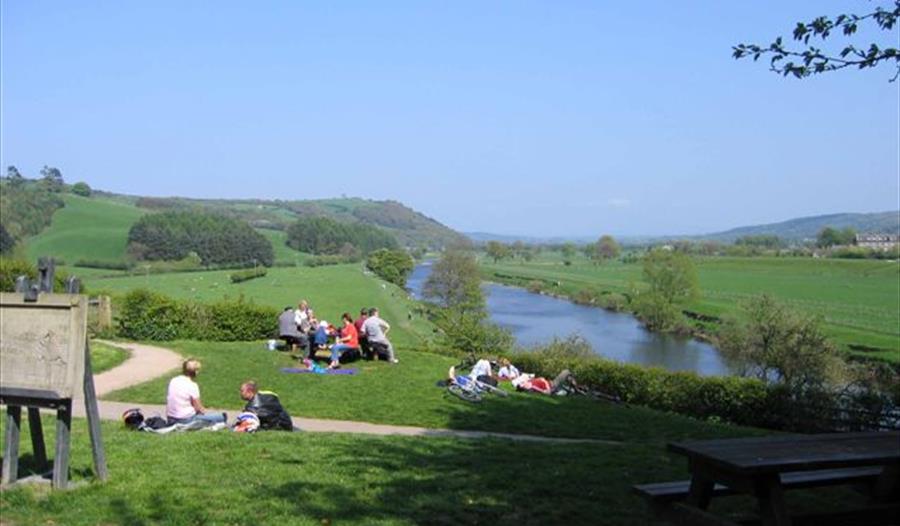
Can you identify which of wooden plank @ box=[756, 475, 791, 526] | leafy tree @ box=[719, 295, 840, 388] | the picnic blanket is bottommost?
leafy tree @ box=[719, 295, 840, 388]

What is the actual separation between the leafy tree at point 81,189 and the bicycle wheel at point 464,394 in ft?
481

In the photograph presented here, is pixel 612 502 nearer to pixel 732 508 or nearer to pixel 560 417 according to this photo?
pixel 732 508

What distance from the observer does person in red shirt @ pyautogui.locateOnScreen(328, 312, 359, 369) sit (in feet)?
63.1

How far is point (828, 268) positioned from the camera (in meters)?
136

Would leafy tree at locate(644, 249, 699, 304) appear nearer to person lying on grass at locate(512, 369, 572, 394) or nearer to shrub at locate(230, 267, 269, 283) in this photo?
shrub at locate(230, 267, 269, 283)

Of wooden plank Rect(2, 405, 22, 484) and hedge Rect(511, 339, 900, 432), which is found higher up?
wooden plank Rect(2, 405, 22, 484)

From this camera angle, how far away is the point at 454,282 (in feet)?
228

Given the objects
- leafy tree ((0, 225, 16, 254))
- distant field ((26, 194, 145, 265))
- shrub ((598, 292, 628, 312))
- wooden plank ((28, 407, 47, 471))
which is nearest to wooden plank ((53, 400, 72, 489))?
wooden plank ((28, 407, 47, 471))

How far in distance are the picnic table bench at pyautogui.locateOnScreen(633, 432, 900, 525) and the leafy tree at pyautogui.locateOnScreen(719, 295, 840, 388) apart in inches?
1314

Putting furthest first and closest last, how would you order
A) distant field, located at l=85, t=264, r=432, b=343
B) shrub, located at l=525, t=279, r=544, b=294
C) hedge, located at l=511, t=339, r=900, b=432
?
shrub, located at l=525, t=279, r=544, b=294, distant field, located at l=85, t=264, r=432, b=343, hedge, located at l=511, t=339, r=900, b=432

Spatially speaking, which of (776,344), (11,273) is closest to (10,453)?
(11,273)

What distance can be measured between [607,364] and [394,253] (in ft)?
276

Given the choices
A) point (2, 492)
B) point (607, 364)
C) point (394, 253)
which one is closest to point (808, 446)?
point (2, 492)

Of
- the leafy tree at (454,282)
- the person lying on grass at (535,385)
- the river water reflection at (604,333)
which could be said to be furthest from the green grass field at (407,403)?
the leafy tree at (454,282)
